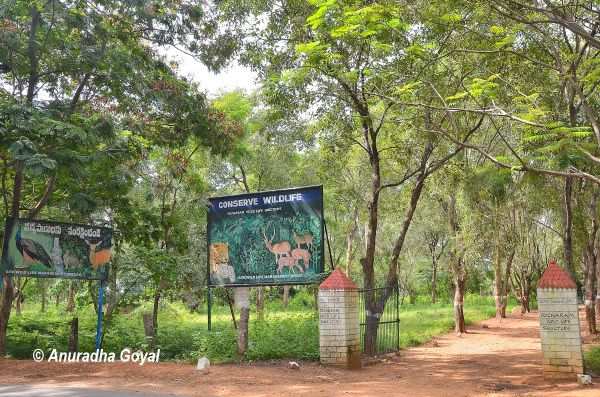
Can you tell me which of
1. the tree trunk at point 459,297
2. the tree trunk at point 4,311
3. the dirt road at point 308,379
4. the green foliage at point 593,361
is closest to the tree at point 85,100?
the tree trunk at point 4,311

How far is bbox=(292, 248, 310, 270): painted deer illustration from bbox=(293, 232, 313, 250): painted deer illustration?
0.39 feet

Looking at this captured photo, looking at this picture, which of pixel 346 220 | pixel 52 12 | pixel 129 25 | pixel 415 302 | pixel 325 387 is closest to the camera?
pixel 325 387

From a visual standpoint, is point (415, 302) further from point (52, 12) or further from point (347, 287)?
point (52, 12)

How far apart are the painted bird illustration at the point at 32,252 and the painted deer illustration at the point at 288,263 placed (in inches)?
204

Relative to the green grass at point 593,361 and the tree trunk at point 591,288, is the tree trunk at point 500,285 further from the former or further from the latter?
the green grass at point 593,361

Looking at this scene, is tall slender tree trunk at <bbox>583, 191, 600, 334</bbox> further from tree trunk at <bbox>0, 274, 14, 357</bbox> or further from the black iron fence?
tree trunk at <bbox>0, 274, 14, 357</bbox>

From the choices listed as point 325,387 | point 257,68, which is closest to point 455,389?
point 325,387

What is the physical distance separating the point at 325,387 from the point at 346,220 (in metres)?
24.3

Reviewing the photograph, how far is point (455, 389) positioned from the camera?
33.8ft

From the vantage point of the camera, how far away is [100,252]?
13.3 meters

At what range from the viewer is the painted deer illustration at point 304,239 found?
44.4 ft

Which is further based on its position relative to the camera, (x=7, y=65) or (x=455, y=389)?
(x=7, y=65)

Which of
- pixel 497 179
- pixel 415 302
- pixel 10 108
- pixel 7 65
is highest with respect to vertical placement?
pixel 7 65

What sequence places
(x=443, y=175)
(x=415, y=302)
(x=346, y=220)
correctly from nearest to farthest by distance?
(x=443, y=175)
(x=346, y=220)
(x=415, y=302)
